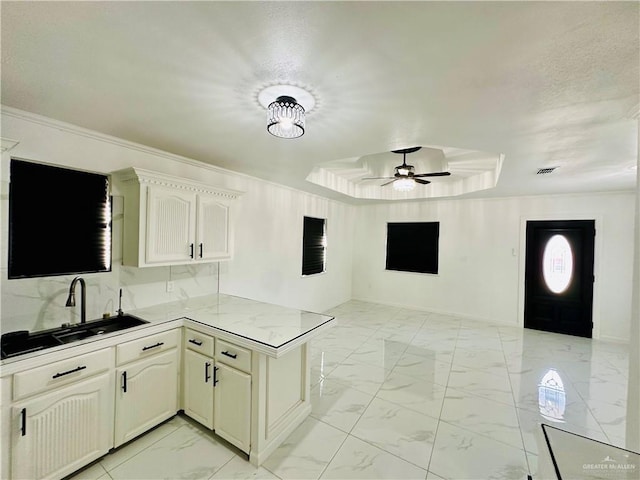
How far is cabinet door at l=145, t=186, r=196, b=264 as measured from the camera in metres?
2.33

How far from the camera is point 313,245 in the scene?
527cm

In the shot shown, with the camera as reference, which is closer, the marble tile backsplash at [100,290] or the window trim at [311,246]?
the marble tile backsplash at [100,290]

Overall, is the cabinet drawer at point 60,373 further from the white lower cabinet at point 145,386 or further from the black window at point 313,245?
the black window at point 313,245

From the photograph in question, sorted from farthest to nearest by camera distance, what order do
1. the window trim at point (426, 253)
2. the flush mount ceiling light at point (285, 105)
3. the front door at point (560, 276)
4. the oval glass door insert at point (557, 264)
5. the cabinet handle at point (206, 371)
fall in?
the window trim at point (426, 253)
the oval glass door insert at point (557, 264)
the front door at point (560, 276)
the cabinet handle at point (206, 371)
the flush mount ceiling light at point (285, 105)

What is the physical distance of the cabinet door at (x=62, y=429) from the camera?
59.7 inches

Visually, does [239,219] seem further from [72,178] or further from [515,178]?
[515,178]

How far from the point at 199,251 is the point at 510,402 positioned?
137 inches

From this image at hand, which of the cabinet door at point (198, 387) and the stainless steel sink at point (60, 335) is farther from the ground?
the stainless steel sink at point (60, 335)

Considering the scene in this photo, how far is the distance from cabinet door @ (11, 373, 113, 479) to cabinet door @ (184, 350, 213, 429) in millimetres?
520

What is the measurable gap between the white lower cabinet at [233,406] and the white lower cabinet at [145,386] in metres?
0.47

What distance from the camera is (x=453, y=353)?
373 cm

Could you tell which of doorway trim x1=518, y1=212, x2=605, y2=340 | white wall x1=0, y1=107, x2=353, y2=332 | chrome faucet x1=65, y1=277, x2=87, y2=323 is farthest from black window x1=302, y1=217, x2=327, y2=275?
doorway trim x1=518, y1=212, x2=605, y2=340

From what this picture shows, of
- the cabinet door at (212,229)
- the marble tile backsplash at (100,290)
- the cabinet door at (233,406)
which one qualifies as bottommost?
the cabinet door at (233,406)

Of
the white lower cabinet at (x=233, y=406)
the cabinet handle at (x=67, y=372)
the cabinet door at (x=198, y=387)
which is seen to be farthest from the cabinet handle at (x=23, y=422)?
the white lower cabinet at (x=233, y=406)
